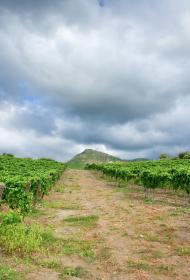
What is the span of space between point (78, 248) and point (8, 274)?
4356 mm

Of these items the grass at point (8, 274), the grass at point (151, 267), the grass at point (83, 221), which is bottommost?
the grass at point (8, 274)

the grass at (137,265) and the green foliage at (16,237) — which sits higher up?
the green foliage at (16,237)

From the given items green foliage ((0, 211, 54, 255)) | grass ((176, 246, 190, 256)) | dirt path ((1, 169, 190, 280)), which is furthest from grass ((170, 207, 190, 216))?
green foliage ((0, 211, 54, 255))

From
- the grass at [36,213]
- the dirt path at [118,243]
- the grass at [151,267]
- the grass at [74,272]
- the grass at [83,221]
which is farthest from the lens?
the grass at [36,213]

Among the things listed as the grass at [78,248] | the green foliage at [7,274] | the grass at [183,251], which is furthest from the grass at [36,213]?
the green foliage at [7,274]

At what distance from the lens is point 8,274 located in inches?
474

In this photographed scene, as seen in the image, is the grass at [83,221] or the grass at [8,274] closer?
the grass at [8,274]

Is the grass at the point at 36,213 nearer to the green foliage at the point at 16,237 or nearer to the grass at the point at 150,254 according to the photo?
the green foliage at the point at 16,237

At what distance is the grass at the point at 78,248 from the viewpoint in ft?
49.5

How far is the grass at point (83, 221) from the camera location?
69.6 ft

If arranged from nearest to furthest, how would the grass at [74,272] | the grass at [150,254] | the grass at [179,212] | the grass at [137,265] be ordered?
the grass at [74,272]
the grass at [137,265]
the grass at [150,254]
the grass at [179,212]

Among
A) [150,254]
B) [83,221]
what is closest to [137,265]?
[150,254]

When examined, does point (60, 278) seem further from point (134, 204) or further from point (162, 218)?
point (134, 204)

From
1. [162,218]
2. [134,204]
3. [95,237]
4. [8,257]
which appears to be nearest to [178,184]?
[134,204]
